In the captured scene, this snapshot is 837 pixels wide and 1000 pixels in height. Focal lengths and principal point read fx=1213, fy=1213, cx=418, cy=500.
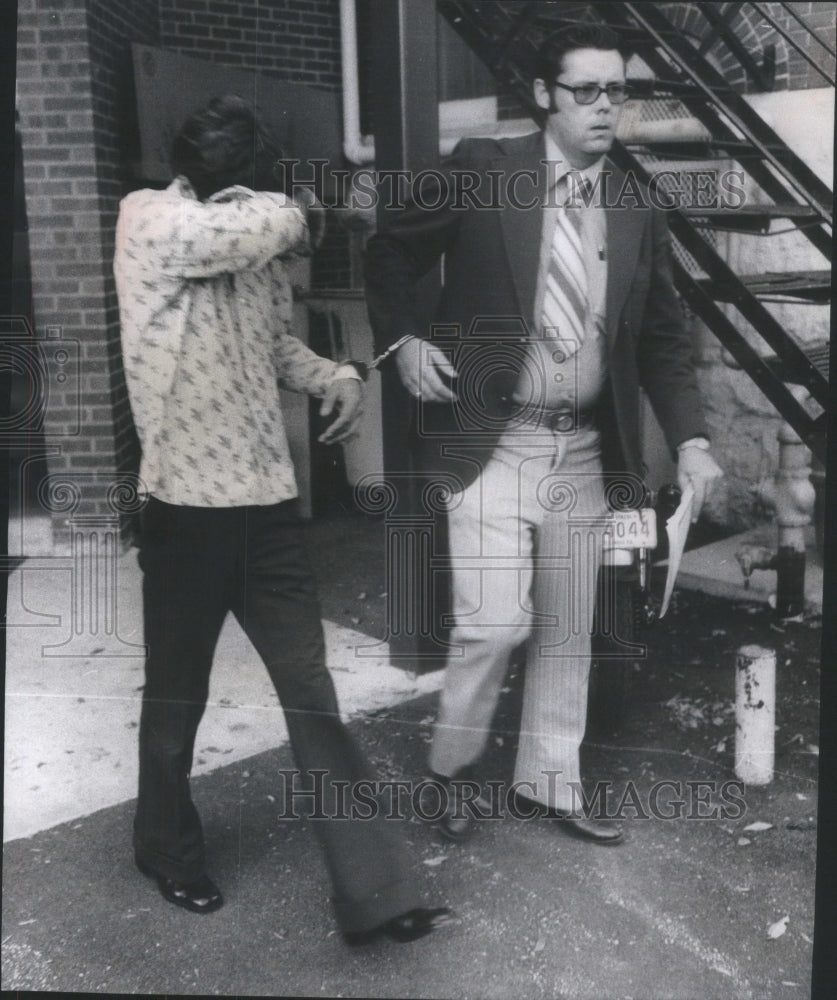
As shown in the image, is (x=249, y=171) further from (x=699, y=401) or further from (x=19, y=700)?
(x=19, y=700)

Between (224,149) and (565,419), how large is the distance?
1.10 m

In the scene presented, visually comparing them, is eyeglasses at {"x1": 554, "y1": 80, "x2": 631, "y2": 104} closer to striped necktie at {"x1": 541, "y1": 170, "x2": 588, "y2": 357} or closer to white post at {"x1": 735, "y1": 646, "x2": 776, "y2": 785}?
striped necktie at {"x1": 541, "y1": 170, "x2": 588, "y2": 357}

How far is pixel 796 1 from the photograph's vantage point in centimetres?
318

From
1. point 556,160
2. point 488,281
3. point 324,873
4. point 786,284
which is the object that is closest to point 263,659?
point 324,873

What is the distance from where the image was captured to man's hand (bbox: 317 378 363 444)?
10.3 feet

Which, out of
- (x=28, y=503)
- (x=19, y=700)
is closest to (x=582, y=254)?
(x=28, y=503)

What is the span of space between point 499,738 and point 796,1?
211 centimetres

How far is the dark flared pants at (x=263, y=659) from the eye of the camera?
3094 mm

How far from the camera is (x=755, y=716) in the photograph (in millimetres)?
3412

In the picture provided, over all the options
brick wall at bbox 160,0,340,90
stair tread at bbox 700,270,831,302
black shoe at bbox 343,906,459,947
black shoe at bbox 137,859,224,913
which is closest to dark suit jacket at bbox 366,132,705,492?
stair tread at bbox 700,270,831,302

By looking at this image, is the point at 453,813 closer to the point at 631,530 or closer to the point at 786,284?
the point at 631,530

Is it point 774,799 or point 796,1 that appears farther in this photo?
point 774,799

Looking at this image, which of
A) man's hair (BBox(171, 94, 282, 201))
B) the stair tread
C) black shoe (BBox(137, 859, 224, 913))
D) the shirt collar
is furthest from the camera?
the stair tread

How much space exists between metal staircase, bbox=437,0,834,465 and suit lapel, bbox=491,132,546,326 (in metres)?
0.16
